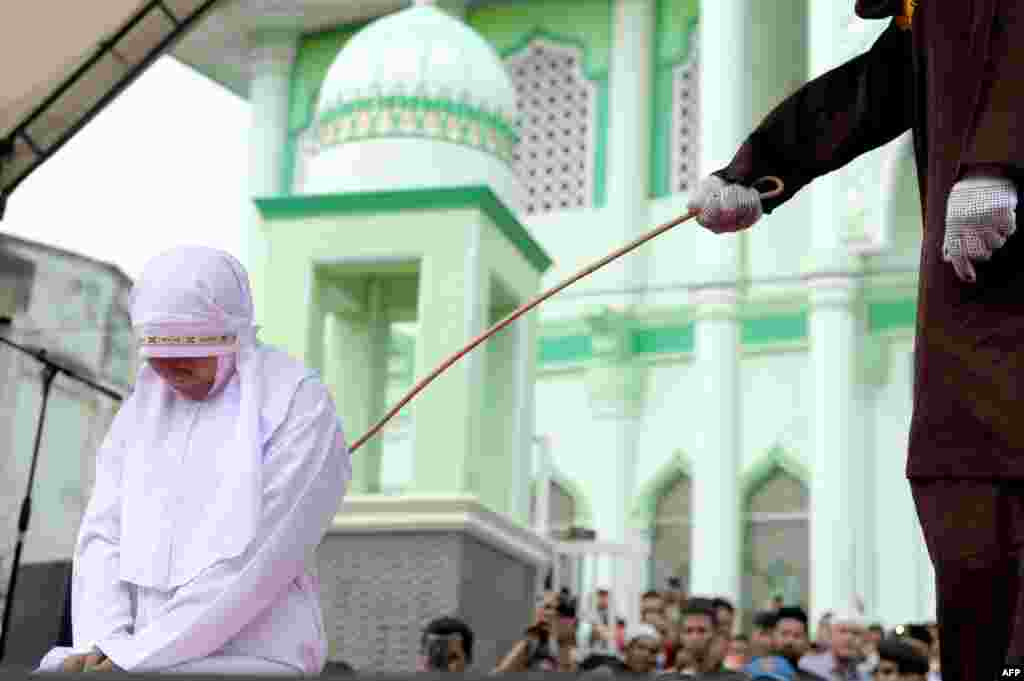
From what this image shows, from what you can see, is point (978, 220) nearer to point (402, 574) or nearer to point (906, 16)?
point (906, 16)

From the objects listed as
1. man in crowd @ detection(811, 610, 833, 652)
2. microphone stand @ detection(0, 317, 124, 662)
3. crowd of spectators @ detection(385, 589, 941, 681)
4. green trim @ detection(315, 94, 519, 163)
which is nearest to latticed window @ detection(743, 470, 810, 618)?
man in crowd @ detection(811, 610, 833, 652)

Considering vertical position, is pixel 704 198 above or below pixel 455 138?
below

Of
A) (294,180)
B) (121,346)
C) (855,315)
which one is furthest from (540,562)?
A: (294,180)

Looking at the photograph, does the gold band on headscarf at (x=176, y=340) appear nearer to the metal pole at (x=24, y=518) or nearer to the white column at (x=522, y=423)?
A: the metal pole at (x=24, y=518)

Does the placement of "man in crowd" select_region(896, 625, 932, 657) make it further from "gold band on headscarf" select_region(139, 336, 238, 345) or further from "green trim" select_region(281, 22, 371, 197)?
"green trim" select_region(281, 22, 371, 197)

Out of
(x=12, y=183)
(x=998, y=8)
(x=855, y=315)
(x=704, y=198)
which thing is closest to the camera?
(x=998, y=8)

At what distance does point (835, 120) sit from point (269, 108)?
13139 mm

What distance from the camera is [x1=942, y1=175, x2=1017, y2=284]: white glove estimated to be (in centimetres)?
201

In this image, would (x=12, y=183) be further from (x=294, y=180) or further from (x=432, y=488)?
(x=294, y=180)

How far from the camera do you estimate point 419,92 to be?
745 cm

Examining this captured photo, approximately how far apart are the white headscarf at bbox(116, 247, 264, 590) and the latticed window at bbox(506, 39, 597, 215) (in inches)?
465

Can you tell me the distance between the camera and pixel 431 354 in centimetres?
687

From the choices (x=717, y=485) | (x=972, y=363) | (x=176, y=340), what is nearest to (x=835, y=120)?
(x=972, y=363)

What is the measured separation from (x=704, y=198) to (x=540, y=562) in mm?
5126
